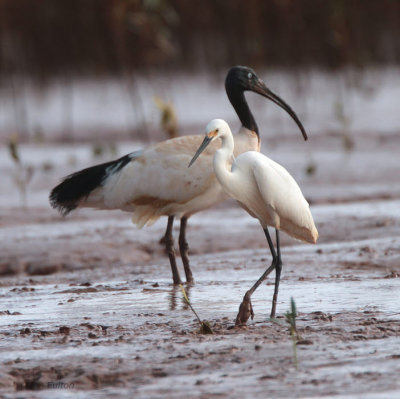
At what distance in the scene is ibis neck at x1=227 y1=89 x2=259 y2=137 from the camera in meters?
7.35

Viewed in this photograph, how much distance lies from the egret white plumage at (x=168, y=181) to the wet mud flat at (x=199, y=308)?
490 mm

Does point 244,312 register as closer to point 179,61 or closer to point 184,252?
point 184,252

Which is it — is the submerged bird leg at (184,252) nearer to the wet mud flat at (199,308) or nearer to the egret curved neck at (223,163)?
the wet mud flat at (199,308)

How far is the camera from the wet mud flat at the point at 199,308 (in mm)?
4242

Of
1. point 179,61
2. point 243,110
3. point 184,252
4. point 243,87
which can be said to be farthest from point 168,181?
point 179,61

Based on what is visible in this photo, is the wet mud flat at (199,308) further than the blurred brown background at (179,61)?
No

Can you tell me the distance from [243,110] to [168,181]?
0.73 meters

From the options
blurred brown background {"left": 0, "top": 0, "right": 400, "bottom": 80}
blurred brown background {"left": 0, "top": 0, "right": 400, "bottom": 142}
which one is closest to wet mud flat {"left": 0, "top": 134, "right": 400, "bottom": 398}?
blurred brown background {"left": 0, "top": 0, "right": 400, "bottom": 142}

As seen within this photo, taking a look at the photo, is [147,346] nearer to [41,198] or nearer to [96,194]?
[96,194]

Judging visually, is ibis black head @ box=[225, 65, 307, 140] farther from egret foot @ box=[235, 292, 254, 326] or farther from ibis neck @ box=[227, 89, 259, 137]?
egret foot @ box=[235, 292, 254, 326]

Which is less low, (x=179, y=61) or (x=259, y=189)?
(x=259, y=189)

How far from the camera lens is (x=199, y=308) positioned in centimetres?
603

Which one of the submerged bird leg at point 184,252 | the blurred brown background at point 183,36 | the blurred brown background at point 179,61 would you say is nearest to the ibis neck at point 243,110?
the submerged bird leg at point 184,252

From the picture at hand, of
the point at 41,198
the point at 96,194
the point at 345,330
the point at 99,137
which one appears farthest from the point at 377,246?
the point at 99,137
